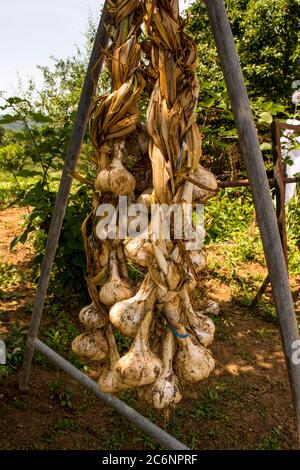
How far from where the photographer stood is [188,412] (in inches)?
90.4

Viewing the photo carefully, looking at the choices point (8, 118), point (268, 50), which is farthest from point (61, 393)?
point (268, 50)

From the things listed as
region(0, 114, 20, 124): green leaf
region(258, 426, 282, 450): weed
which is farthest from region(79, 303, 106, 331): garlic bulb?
region(0, 114, 20, 124): green leaf

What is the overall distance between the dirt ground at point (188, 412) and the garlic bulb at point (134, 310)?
1149 millimetres

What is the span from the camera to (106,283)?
1.27m

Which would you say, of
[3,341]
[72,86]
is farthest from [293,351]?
[72,86]

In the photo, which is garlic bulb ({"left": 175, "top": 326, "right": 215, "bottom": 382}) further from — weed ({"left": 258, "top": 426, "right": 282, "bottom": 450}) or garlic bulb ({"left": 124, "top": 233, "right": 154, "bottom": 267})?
weed ({"left": 258, "top": 426, "right": 282, "bottom": 450})

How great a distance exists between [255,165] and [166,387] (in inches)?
24.3

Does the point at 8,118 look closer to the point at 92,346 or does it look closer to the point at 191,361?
the point at 92,346

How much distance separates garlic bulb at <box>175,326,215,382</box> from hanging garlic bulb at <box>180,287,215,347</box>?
0.04 metres

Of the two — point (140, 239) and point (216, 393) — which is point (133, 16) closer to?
point (140, 239)

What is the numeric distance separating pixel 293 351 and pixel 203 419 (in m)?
1.34

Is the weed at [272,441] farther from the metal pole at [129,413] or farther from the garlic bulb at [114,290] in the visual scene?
the garlic bulb at [114,290]

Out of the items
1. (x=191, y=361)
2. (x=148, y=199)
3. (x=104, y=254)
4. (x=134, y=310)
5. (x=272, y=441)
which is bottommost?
(x=272, y=441)

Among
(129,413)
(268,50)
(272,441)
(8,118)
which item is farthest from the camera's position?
A: (268,50)
